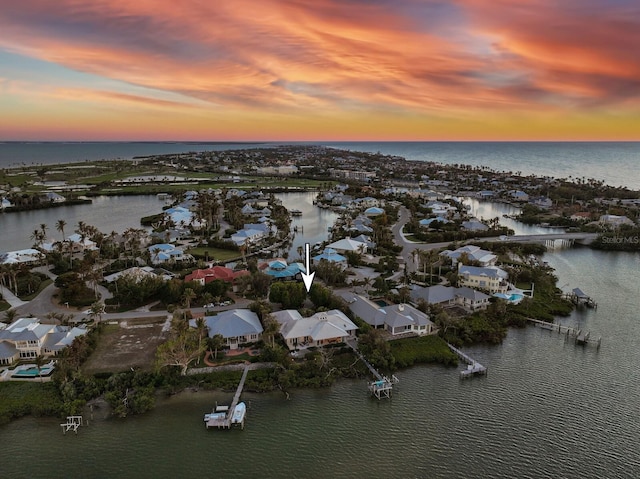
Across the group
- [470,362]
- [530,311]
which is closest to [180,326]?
[470,362]

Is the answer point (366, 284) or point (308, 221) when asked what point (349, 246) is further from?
point (308, 221)

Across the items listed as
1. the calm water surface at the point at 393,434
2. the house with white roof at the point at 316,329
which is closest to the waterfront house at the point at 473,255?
the calm water surface at the point at 393,434

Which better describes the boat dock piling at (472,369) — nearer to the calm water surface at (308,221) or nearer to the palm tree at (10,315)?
the calm water surface at (308,221)

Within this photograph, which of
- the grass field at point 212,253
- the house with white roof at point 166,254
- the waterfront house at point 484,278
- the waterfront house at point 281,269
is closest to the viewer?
the waterfront house at point 484,278

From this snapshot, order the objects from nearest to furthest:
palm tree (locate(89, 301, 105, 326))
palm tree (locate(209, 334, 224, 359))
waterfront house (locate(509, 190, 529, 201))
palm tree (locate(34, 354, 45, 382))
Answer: palm tree (locate(34, 354, 45, 382)), palm tree (locate(209, 334, 224, 359)), palm tree (locate(89, 301, 105, 326)), waterfront house (locate(509, 190, 529, 201))

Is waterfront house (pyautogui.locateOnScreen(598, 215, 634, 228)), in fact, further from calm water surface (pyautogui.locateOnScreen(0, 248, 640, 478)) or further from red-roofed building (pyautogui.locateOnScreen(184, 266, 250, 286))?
red-roofed building (pyautogui.locateOnScreen(184, 266, 250, 286))

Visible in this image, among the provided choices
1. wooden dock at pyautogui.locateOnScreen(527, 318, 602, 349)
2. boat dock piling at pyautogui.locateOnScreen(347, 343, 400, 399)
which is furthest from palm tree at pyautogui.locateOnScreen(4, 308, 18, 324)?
wooden dock at pyautogui.locateOnScreen(527, 318, 602, 349)
